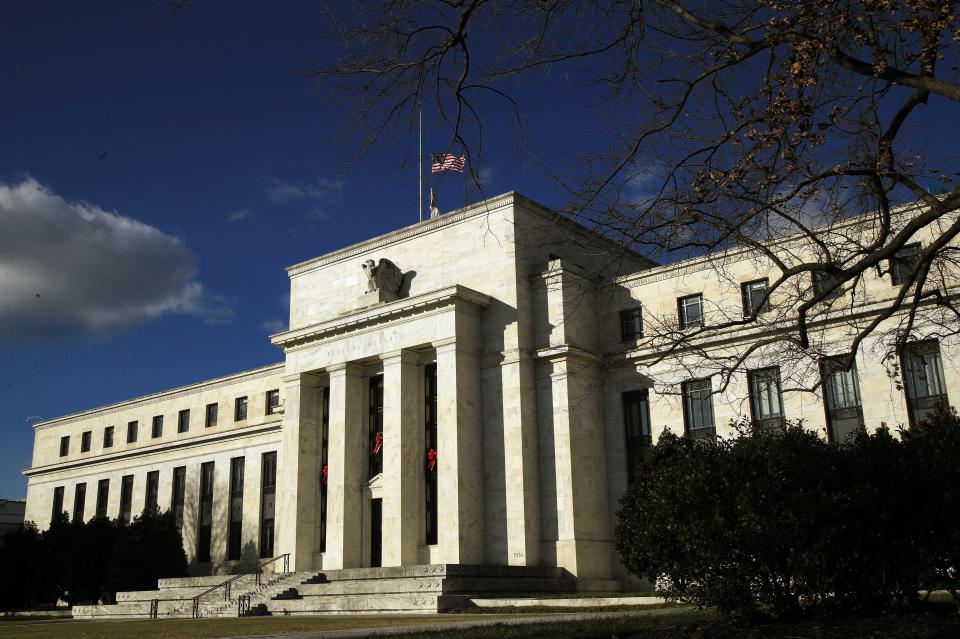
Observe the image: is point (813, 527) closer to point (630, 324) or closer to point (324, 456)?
point (630, 324)

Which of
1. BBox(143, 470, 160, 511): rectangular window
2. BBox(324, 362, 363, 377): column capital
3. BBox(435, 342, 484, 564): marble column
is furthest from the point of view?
BBox(143, 470, 160, 511): rectangular window

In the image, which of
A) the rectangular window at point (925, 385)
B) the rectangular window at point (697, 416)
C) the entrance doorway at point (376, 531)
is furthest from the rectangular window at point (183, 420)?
the rectangular window at point (925, 385)

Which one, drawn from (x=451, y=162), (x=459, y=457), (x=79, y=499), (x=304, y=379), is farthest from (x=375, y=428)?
(x=79, y=499)

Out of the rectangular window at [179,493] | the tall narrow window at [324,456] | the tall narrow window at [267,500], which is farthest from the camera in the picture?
the rectangular window at [179,493]

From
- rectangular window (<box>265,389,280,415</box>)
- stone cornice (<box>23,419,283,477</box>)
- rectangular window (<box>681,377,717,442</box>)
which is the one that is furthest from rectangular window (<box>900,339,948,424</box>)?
rectangular window (<box>265,389,280,415</box>)

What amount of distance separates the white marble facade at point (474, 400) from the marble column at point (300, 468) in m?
0.07

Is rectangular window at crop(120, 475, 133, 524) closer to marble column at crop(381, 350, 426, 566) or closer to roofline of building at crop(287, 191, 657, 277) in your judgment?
roofline of building at crop(287, 191, 657, 277)

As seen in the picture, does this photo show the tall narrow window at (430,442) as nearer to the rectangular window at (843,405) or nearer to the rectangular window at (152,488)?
the rectangular window at (843,405)

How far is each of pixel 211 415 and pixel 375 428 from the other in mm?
19587

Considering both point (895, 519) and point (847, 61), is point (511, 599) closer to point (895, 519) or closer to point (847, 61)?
point (895, 519)

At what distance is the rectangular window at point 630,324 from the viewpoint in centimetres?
3753

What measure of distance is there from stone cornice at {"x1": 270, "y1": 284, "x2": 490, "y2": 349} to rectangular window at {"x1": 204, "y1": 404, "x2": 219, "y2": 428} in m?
15.2

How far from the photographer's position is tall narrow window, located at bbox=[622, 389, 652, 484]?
119 feet

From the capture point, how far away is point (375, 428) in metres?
39.6
